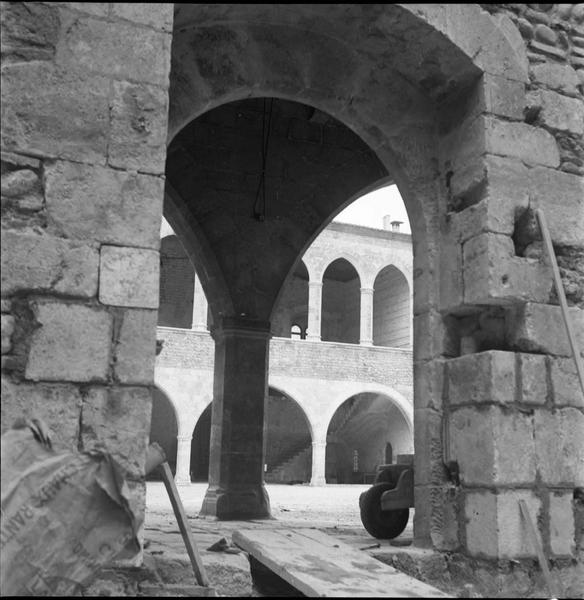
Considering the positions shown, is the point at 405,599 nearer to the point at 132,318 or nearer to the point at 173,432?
the point at 132,318

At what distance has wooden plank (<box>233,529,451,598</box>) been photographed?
10.2ft

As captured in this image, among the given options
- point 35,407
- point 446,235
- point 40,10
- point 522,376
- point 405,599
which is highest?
point 40,10

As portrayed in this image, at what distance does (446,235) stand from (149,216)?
2.00 meters

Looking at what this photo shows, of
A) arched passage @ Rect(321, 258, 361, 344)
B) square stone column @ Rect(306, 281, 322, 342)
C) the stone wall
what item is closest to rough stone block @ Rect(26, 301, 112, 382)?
the stone wall

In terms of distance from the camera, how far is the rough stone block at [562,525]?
4.12 m

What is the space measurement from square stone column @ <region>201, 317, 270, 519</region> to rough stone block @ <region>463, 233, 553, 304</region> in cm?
402

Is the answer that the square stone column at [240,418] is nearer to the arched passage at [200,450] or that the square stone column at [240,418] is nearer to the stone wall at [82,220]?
the stone wall at [82,220]

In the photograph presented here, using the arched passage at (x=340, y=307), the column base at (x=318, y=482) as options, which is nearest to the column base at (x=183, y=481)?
the column base at (x=318, y=482)

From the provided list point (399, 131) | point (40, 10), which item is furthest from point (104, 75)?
point (399, 131)

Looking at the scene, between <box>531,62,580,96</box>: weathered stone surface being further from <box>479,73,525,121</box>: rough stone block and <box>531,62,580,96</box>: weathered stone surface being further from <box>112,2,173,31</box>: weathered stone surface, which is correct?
<box>112,2,173,31</box>: weathered stone surface

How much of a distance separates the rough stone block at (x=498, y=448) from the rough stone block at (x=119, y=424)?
6.02 ft

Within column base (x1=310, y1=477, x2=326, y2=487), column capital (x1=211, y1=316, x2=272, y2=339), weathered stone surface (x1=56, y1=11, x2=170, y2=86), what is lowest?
column base (x1=310, y1=477, x2=326, y2=487)

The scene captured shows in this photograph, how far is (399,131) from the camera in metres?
4.85

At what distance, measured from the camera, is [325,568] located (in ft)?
11.3
